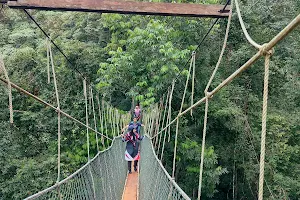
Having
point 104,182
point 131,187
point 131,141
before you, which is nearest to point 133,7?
point 104,182

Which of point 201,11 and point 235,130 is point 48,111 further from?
point 201,11

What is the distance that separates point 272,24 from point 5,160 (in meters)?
5.73

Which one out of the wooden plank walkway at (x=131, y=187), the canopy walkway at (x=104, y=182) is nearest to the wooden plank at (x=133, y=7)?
the canopy walkway at (x=104, y=182)

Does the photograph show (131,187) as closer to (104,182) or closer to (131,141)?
(131,141)

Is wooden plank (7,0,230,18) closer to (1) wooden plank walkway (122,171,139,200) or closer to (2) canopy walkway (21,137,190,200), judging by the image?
(2) canopy walkway (21,137,190,200)

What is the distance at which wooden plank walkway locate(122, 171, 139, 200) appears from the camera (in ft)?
12.9

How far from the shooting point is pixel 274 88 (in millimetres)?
7172

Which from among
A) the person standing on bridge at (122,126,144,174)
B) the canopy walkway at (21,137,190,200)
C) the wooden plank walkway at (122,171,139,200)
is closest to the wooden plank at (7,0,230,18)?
the canopy walkway at (21,137,190,200)

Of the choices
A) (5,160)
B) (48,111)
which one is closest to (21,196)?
(5,160)

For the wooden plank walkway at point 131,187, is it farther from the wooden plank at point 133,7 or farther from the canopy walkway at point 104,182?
the wooden plank at point 133,7

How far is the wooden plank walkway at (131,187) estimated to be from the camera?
3.95 meters

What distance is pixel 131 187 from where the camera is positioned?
4258 millimetres

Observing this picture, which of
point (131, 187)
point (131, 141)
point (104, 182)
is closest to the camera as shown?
point (104, 182)

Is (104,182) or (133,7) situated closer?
(133,7)
